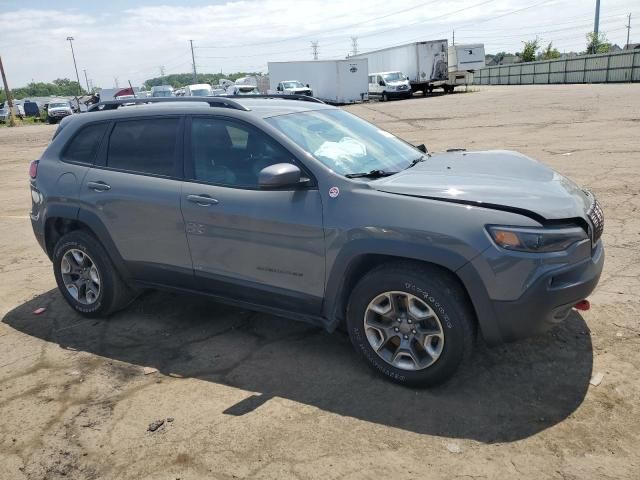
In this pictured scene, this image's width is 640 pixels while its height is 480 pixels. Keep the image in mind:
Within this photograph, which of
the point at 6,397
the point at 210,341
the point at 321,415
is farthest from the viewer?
the point at 210,341

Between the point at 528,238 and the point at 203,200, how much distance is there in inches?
84.7

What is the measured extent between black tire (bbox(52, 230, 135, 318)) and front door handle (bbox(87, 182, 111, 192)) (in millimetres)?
415

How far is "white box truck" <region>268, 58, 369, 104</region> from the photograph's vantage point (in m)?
36.8

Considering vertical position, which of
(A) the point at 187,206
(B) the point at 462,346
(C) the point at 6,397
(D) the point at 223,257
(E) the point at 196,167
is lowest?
(C) the point at 6,397

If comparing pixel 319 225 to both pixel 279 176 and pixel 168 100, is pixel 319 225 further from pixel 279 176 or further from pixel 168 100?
pixel 168 100

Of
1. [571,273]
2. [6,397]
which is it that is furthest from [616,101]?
[6,397]

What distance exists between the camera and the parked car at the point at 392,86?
122 feet

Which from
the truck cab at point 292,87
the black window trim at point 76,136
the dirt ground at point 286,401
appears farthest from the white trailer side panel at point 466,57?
the black window trim at point 76,136

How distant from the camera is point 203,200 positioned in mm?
3840

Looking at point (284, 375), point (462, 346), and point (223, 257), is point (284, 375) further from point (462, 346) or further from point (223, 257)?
point (462, 346)

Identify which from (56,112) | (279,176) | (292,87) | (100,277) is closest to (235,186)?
(279,176)

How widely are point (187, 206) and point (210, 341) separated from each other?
41.8 inches

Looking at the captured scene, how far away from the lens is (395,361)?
3369 millimetres

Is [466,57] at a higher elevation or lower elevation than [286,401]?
higher
